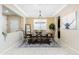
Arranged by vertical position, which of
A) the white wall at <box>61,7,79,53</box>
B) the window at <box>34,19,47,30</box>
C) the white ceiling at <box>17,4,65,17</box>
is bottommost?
the white wall at <box>61,7,79,53</box>

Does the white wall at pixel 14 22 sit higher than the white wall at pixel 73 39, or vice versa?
the white wall at pixel 14 22

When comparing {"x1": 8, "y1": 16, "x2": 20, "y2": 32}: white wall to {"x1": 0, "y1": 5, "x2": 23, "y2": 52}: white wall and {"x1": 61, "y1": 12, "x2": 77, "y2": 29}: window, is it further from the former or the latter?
{"x1": 61, "y1": 12, "x2": 77, "y2": 29}: window

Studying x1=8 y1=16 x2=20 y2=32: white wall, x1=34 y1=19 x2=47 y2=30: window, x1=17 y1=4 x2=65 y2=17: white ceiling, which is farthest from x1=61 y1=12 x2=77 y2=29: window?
x1=8 y1=16 x2=20 y2=32: white wall

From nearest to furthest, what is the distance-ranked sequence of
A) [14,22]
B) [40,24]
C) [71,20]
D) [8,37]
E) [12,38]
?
[40,24], [14,22], [8,37], [71,20], [12,38]

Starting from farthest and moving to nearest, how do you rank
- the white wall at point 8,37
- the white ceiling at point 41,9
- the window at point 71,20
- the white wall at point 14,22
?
the white ceiling at point 41,9
the window at point 71,20
the white wall at point 14,22
the white wall at point 8,37

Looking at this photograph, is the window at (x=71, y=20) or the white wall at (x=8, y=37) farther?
the window at (x=71, y=20)

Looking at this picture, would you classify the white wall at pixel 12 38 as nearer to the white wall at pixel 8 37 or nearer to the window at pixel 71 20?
the white wall at pixel 8 37

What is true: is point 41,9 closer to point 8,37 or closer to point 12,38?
point 12,38

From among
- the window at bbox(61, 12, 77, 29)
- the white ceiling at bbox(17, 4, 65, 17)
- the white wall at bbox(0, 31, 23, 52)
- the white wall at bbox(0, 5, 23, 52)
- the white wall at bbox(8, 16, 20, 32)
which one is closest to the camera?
the white wall at bbox(0, 5, 23, 52)

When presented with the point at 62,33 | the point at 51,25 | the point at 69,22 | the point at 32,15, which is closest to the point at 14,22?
the point at 32,15

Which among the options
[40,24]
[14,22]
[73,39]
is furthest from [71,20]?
[14,22]

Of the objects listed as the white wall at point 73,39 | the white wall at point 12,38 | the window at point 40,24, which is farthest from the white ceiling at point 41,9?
the white wall at point 73,39
